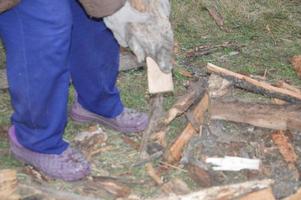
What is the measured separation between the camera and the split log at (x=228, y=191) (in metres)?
2.86

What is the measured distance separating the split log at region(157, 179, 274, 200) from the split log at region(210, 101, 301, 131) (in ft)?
1.88

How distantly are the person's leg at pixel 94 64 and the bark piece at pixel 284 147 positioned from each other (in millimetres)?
1004

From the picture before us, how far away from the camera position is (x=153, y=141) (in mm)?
3428

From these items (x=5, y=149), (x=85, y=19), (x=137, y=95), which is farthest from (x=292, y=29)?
(x=5, y=149)

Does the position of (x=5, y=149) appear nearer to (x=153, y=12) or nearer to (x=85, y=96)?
(x=85, y=96)

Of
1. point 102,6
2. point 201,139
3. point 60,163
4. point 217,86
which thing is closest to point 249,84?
point 217,86

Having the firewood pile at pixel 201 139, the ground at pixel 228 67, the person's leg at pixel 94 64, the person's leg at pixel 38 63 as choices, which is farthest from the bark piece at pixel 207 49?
the person's leg at pixel 38 63

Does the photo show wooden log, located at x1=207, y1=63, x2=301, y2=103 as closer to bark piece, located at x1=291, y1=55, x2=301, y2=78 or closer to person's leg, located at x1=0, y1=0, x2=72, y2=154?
bark piece, located at x1=291, y1=55, x2=301, y2=78

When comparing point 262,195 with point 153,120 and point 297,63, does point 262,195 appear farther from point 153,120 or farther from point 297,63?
point 297,63

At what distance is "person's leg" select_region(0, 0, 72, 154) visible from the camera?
8.39ft

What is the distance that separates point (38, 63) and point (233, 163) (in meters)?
1.30

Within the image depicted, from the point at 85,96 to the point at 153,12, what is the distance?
0.92m

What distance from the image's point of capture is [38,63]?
105 inches

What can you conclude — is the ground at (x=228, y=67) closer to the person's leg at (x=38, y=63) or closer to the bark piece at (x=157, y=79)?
the person's leg at (x=38, y=63)
